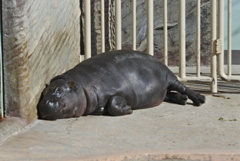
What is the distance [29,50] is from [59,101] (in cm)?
52

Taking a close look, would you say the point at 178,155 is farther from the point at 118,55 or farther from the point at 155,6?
the point at 155,6

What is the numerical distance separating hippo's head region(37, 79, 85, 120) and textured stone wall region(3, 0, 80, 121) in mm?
83

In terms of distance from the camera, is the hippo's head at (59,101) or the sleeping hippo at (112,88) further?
the sleeping hippo at (112,88)

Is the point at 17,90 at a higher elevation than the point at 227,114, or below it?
higher

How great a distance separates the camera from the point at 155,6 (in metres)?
10.3

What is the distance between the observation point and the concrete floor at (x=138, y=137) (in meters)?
3.81

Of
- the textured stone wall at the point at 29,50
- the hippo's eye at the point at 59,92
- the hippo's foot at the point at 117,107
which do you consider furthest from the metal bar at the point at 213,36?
the hippo's eye at the point at 59,92

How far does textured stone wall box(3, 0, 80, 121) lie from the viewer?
471 centimetres

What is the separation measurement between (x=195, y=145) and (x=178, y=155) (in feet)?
1.14

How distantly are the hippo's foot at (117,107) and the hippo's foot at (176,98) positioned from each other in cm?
78

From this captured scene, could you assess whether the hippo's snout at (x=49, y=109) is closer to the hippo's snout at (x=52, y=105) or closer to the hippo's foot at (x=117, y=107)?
the hippo's snout at (x=52, y=105)

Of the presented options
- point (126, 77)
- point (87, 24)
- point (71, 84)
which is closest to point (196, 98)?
point (126, 77)

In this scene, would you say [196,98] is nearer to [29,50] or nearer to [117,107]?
[117,107]

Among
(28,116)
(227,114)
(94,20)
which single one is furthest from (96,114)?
(94,20)
